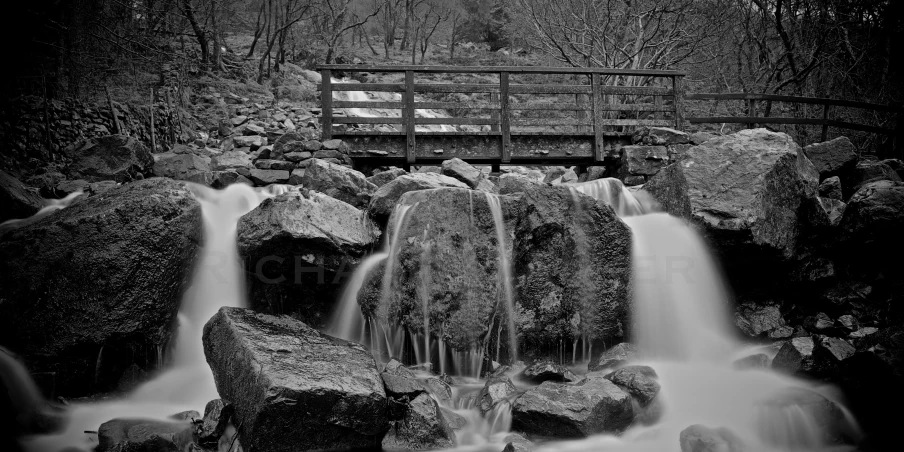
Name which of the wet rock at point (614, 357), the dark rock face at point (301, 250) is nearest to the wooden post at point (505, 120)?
the dark rock face at point (301, 250)

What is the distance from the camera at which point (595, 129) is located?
432 inches

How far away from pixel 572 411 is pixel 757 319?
12.6 ft

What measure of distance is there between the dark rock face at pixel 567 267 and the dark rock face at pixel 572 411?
1429mm

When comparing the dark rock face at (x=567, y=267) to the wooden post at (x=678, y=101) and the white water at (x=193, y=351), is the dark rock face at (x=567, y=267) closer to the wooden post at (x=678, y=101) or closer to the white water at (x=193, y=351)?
Result: the white water at (x=193, y=351)

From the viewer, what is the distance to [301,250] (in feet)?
20.6

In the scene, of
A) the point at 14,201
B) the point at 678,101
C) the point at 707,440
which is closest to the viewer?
the point at 707,440

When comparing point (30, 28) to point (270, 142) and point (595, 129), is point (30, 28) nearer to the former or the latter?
point (270, 142)

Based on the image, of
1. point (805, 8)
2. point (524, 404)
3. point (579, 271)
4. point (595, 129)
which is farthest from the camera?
→ point (805, 8)

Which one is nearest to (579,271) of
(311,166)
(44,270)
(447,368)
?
(447,368)

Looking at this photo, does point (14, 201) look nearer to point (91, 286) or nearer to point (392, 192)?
point (91, 286)

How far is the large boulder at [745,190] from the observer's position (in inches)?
275

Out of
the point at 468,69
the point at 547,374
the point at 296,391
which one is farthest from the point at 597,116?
the point at 296,391

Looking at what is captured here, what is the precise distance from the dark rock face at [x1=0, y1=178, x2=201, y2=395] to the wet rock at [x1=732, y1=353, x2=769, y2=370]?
625 cm

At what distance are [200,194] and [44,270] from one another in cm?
217
